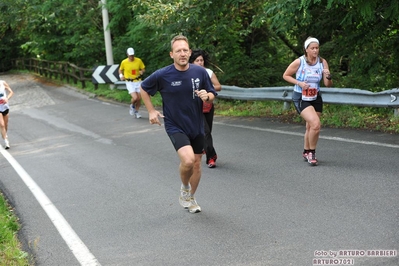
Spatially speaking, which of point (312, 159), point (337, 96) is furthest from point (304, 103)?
point (337, 96)

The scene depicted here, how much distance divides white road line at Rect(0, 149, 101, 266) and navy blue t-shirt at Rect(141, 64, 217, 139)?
1.51 m

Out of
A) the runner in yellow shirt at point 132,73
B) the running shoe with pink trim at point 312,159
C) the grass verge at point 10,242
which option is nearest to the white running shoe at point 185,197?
the grass verge at point 10,242

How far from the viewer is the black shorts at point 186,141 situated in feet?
20.3

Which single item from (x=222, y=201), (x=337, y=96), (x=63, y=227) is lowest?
(x=63, y=227)

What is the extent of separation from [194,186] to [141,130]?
289 inches

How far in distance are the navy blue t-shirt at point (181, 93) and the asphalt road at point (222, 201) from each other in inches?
39.5

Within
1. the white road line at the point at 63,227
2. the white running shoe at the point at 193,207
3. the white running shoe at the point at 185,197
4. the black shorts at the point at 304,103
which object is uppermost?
the black shorts at the point at 304,103

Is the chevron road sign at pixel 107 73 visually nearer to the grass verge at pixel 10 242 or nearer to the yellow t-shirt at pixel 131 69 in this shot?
the yellow t-shirt at pixel 131 69

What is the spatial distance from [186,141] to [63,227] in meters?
1.68

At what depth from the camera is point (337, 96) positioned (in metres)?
11.8

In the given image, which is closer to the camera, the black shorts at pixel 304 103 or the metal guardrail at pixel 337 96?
the black shorts at pixel 304 103

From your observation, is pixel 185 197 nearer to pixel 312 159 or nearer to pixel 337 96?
pixel 312 159

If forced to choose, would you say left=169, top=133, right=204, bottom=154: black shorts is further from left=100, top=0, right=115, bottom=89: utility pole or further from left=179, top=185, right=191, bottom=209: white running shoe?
left=100, top=0, right=115, bottom=89: utility pole

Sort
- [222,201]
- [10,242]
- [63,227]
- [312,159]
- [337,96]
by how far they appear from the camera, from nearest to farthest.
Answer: [10,242], [63,227], [222,201], [312,159], [337,96]
